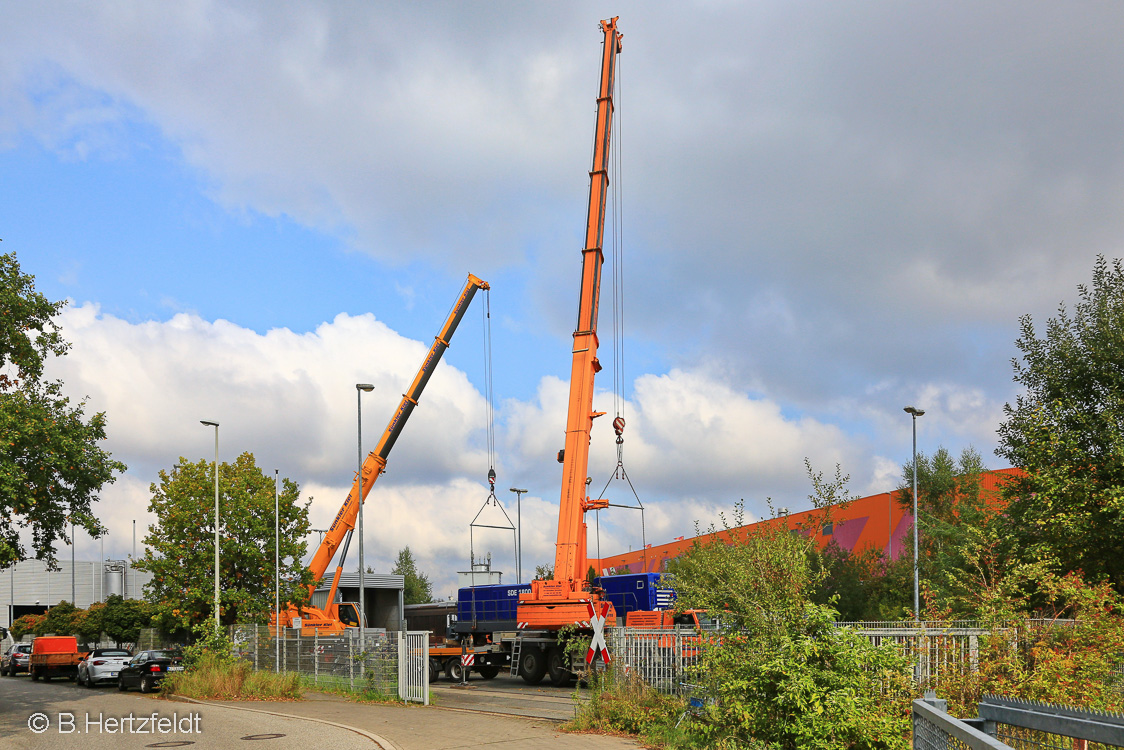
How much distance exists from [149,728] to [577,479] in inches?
468

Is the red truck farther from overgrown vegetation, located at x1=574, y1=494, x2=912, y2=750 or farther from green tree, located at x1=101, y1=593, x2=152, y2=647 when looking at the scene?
overgrown vegetation, located at x1=574, y1=494, x2=912, y2=750

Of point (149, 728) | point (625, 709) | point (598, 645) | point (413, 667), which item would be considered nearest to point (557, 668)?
point (413, 667)

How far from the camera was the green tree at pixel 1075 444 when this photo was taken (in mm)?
19297

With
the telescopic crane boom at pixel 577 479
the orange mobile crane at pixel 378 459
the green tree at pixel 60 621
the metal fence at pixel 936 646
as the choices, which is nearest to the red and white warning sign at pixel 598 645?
the metal fence at pixel 936 646

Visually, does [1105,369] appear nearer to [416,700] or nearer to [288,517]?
[416,700]

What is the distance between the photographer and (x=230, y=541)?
1411 inches

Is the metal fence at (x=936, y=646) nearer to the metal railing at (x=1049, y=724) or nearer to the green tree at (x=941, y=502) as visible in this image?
the metal railing at (x=1049, y=724)

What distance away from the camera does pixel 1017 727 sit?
154 inches

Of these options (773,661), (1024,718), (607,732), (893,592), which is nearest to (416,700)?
(607,732)

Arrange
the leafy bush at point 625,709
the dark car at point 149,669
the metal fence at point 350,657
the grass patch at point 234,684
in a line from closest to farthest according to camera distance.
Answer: the leafy bush at point 625,709 → the metal fence at point 350,657 → the grass patch at point 234,684 → the dark car at point 149,669

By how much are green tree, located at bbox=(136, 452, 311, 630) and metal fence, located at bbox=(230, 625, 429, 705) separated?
177 inches

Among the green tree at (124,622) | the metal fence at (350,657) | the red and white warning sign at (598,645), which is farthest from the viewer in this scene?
the green tree at (124,622)

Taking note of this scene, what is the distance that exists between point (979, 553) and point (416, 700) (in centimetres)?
1411

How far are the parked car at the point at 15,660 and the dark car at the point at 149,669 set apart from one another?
18.7 m
